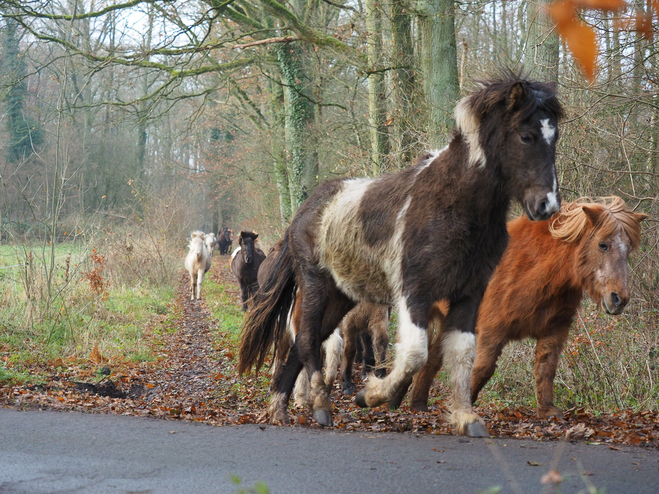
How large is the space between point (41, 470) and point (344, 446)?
6.35ft

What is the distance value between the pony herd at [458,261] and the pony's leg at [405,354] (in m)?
0.01

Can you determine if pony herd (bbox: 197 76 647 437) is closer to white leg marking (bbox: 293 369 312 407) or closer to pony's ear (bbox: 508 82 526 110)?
A: pony's ear (bbox: 508 82 526 110)

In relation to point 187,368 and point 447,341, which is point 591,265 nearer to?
point 447,341

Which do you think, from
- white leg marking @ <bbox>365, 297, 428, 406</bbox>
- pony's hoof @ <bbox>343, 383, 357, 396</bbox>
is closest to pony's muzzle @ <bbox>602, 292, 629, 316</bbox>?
white leg marking @ <bbox>365, 297, 428, 406</bbox>

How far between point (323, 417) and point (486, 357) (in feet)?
5.86

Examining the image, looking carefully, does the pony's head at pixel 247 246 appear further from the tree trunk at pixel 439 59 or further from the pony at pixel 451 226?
the pony at pixel 451 226

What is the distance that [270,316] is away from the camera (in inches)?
282

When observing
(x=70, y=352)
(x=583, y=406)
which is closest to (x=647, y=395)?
(x=583, y=406)

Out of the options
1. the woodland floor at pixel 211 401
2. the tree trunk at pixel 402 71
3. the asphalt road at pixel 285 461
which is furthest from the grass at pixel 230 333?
the tree trunk at pixel 402 71

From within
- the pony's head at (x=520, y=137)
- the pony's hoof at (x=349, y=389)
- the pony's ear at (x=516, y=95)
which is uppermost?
the pony's ear at (x=516, y=95)

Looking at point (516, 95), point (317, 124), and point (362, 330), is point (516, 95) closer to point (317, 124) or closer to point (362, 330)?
point (362, 330)

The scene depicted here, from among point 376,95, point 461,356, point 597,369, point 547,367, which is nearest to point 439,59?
point 376,95

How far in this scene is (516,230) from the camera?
7.54 meters

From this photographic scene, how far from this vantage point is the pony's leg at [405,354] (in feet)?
17.1
